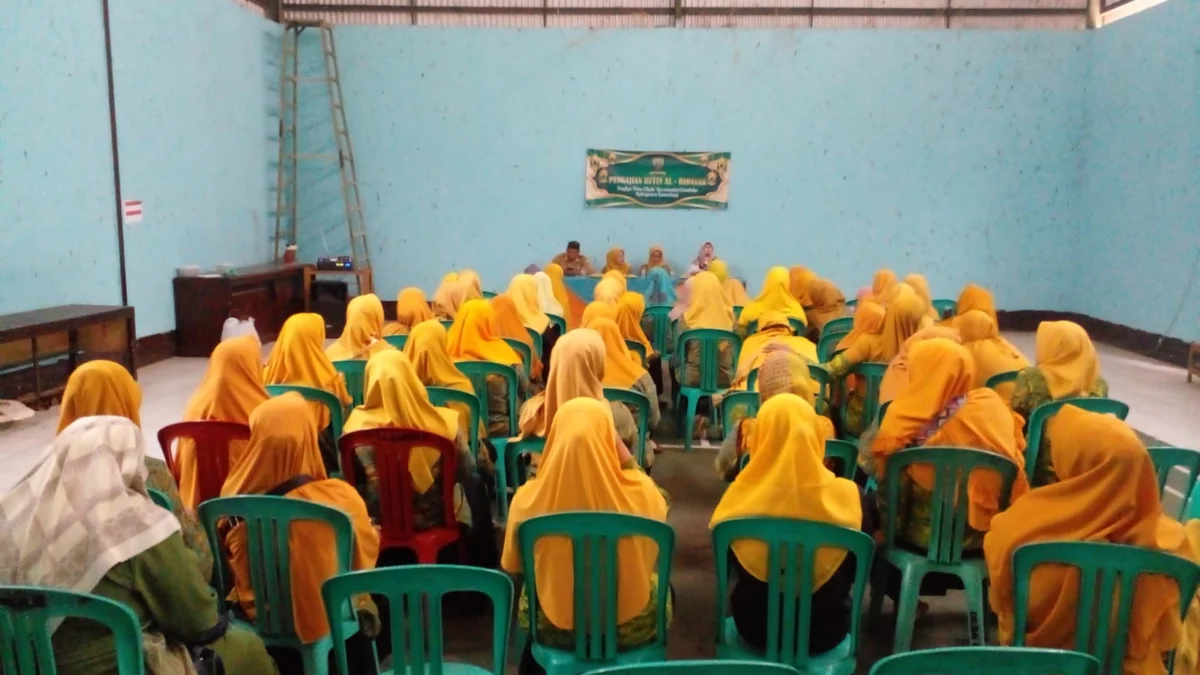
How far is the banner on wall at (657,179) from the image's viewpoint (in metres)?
9.27

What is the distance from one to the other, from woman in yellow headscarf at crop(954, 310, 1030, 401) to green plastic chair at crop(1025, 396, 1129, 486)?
51cm

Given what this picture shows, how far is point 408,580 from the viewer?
5.22 ft

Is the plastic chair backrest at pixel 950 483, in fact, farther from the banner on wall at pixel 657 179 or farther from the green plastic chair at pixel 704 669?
the banner on wall at pixel 657 179

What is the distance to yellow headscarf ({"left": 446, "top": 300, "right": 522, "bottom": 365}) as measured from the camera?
4023mm

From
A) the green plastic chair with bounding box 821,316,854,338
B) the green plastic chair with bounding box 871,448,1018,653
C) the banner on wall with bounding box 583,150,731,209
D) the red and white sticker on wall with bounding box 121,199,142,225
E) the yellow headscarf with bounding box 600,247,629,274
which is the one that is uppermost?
the banner on wall with bounding box 583,150,731,209

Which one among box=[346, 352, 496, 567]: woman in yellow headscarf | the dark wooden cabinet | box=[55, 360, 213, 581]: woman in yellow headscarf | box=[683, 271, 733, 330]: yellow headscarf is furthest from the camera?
the dark wooden cabinet

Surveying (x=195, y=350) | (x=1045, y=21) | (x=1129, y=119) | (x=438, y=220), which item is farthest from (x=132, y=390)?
(x=1045, y=21)

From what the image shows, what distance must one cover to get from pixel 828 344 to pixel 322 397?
309 centimetres

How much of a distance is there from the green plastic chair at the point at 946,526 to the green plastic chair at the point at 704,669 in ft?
4.59

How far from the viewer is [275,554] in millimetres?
2021

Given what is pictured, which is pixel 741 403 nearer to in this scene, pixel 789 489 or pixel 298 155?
pixel 789 489

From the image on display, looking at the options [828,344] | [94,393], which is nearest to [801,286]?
[828,344]

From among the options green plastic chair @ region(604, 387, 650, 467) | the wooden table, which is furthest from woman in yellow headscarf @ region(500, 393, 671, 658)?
the wooden table

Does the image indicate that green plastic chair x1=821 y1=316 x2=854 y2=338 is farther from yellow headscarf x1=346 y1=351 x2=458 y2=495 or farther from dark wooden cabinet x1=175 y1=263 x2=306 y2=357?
dark wooden cabinet x1=175 y1=263 x2=306 y2=357
